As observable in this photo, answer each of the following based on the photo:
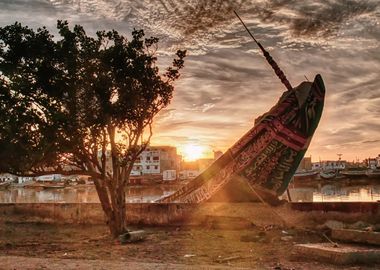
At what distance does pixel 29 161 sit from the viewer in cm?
1435

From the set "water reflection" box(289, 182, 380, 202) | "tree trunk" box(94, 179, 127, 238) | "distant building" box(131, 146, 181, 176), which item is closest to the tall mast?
"tree trunk" box(94, 179, 127, 238)

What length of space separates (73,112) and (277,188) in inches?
412

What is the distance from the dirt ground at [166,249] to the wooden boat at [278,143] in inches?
149

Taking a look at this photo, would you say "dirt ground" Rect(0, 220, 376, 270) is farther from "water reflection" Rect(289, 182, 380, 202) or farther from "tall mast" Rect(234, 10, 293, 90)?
"water reflection" Rect(289, 182, 380, 202)

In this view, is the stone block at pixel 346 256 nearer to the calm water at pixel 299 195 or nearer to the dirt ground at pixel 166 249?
the dirt ground at pixel 166 249

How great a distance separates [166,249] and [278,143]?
931cm

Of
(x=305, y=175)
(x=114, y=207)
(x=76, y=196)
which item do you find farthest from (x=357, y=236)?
(x=305, y=175)

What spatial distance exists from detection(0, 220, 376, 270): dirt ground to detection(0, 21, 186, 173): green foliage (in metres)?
2.92

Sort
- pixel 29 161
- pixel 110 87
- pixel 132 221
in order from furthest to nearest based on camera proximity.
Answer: pixel 132 221 → pixel 110 87 → pixel 29 161

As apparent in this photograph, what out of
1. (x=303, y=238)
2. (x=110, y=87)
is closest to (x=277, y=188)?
(x=303, y=238)

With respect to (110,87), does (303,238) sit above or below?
below

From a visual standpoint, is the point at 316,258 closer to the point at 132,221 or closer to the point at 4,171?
the point at 4,171

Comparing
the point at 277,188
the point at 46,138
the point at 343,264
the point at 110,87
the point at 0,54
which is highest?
the point at 0,54

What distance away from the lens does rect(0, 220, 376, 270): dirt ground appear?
9.91m
